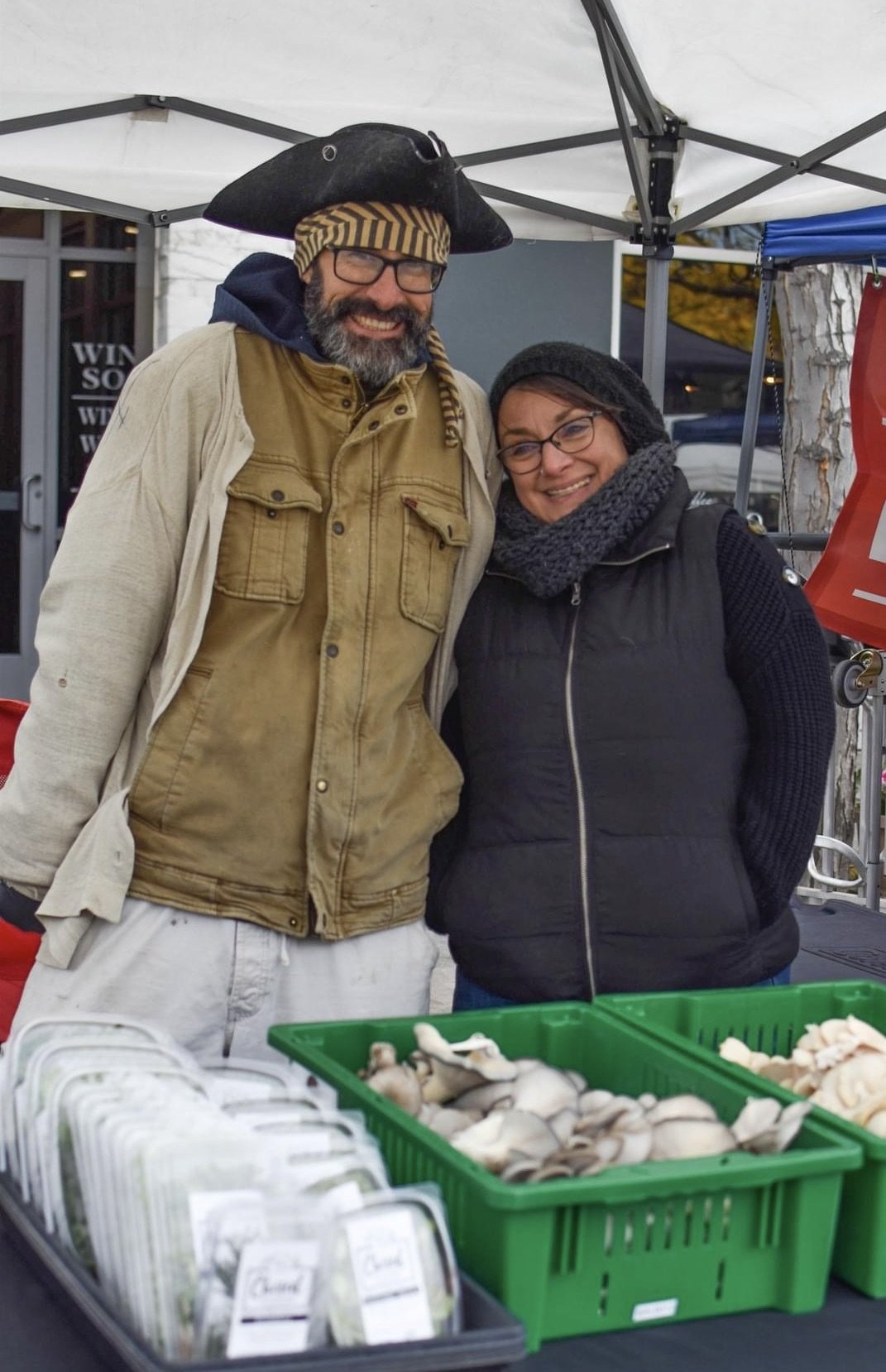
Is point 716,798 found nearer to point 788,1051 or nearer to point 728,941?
point 728,941

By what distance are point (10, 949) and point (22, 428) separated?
4093 millimetres

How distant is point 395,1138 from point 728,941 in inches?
31.2

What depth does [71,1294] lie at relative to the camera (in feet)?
4.38

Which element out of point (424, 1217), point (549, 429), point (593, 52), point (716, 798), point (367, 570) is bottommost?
point (424, 1217)

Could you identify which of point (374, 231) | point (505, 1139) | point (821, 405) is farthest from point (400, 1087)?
point (821, 405)

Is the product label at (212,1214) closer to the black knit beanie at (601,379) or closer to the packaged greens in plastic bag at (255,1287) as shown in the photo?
the packaged greens in plastic bag at (255,1287)

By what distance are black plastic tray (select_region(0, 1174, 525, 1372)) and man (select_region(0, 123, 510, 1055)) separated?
785mm

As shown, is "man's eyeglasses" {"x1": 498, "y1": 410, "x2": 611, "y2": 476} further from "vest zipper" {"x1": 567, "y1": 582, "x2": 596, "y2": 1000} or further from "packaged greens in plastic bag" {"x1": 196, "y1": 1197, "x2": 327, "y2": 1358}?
"packaged greens in plastic bag" {"x1": 196, "y1": 1197, "x2": 327, "y2": 1358}

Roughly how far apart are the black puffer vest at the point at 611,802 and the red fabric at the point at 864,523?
2776 millimetres

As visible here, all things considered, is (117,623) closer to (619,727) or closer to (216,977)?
(216,977)

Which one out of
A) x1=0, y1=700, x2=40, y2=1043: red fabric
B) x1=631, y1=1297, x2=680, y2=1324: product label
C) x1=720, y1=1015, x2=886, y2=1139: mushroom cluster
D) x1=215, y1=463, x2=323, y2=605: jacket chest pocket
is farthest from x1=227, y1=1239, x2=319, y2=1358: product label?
x1=0, y1=700, x2=40, y2=1043: red fabric

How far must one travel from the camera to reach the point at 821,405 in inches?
257

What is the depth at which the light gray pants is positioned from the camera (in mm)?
2137

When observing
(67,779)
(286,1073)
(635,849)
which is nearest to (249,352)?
(67,779)
